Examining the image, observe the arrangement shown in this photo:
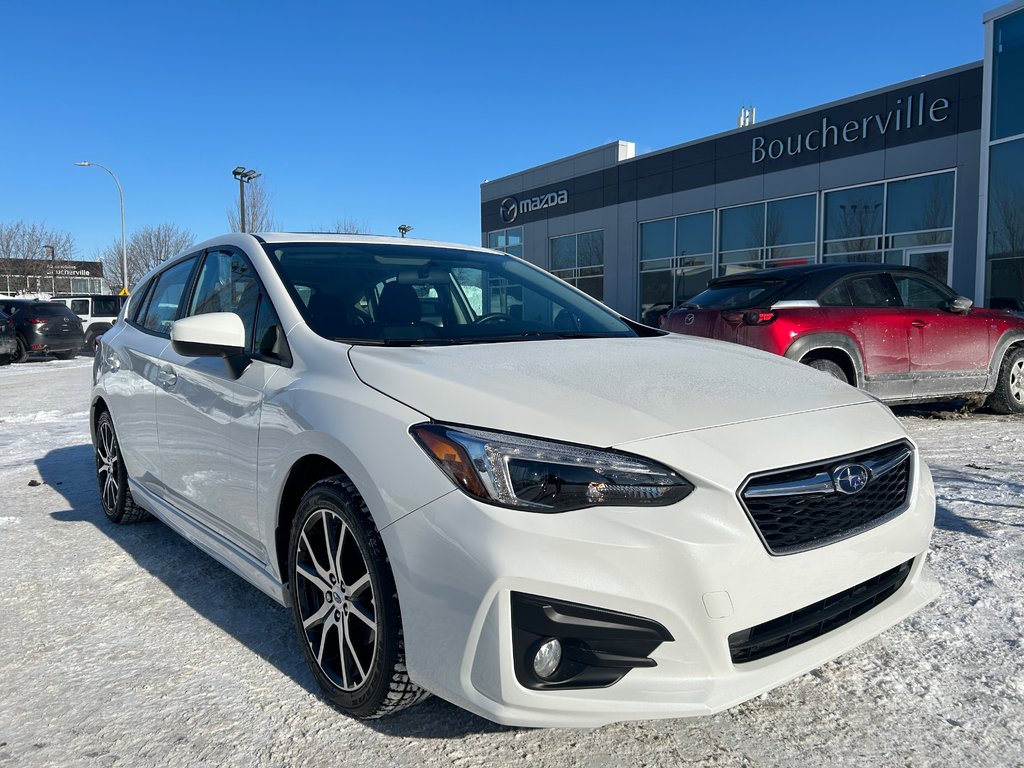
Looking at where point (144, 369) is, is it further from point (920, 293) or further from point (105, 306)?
point (105, 306)

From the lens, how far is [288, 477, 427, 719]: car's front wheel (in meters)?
2.13

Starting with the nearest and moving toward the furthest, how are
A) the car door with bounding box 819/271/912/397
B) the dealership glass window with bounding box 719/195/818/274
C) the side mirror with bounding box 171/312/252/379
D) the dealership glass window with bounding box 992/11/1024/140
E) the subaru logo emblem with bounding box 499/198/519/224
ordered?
1. the side mirror with bounding box 171/312/252/379
2. the car door with bounding box 819/271/912/397
3. the dealership glass window with bounding box 992/11/1024/140
4. the dealership glass window with bounding box 719/195/818/274
5. the subaru logo emblem with bounding box 499/198/519/224

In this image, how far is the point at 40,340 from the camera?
18.2 meters

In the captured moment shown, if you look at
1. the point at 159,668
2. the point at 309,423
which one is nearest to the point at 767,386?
the point at 309,423

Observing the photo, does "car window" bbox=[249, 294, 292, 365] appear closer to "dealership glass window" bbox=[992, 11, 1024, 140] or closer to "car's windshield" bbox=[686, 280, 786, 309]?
"car's windshield" bbox=[686, 280, 786, 309]

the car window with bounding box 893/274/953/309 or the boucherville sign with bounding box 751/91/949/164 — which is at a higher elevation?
the boucherville sign with bounding box 751/91/949/164

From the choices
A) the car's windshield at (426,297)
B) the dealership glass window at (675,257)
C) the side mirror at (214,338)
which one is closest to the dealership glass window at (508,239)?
the dealership glass window at (675,257)

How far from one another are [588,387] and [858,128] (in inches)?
706

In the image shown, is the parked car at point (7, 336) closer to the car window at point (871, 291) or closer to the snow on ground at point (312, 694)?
the snow on ground at point (312, 694)

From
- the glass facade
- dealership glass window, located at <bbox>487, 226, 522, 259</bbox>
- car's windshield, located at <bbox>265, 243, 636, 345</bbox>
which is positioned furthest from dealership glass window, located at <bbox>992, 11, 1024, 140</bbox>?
dealership glass window, located at <bbox>487, 226, 522, 259</bbox>

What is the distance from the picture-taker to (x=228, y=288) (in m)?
3.35

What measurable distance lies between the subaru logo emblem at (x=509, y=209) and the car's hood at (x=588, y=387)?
92.9 ft

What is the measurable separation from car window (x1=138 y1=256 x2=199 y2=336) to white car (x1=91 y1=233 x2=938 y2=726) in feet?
3.40

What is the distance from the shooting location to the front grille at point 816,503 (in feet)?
6.50
